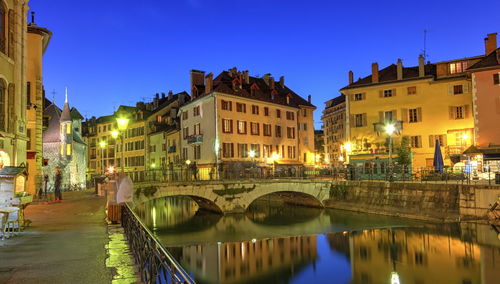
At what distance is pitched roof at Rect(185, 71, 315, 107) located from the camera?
4709 centimetres

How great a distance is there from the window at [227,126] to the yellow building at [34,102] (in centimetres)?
1861

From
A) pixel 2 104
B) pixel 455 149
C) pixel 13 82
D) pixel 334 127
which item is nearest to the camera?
pixel 2 104

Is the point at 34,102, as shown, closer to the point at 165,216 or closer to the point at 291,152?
the point at 165,216

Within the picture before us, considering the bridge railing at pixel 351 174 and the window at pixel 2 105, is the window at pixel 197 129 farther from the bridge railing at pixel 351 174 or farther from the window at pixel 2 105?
the window at pixel 2 105

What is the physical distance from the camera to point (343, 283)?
17844 mm

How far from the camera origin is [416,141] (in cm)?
A: 4272

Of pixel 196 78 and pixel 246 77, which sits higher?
pixel 246 77

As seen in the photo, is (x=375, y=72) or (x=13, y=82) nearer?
(x=13, y=82)

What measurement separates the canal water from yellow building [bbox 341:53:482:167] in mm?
12947

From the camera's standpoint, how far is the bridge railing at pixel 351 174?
30906 millimetres

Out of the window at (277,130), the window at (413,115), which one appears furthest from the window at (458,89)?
the window at (277,130)

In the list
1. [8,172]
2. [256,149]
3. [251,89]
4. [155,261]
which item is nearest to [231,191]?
[256,149]

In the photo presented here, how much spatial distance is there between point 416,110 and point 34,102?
35528mm

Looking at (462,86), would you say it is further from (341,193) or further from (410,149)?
(341,193)
